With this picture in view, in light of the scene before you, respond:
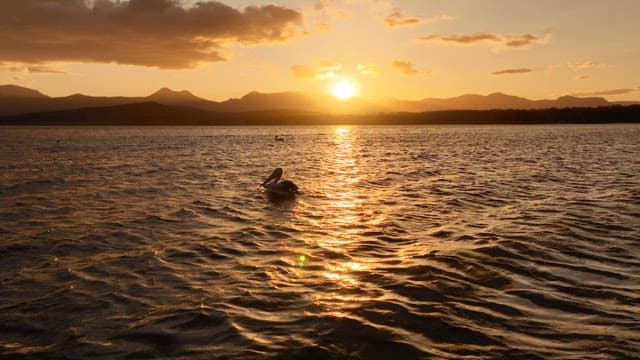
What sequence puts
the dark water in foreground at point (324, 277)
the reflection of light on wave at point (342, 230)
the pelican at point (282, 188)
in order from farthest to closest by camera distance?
the pelican at point (282, 188) → the reflection of light on wave at point (342, 230) → the dark water in foreground at point (324, 277)

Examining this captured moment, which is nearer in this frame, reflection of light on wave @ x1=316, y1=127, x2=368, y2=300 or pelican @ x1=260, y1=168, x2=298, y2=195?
reflection of light on wave @ x1=316, y1=127, x2=368, y2=300

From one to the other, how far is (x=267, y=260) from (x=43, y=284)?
17.4 feet

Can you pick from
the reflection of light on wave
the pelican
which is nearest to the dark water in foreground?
the reflection of light on wave

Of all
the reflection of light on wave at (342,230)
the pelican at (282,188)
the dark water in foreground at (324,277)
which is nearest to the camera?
the dark water in foreground at (324,277)

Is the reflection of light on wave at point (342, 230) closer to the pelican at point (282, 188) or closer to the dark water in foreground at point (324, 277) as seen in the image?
Answer: the dark water in foreground at point (324, 277)

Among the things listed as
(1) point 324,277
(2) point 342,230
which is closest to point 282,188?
(2) point 342,230

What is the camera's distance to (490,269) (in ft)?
39.7

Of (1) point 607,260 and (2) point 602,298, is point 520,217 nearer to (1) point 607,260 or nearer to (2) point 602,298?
(1) point 607,260

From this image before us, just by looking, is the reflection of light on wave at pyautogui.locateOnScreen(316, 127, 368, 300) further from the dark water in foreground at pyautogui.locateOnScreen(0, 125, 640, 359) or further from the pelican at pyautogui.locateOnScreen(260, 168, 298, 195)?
the pelican at pyautogui.locateOnScreen(260, 168, 298, 195)

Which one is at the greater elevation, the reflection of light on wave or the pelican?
the pelican

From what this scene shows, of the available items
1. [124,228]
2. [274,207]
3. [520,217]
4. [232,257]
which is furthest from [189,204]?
[520,217]

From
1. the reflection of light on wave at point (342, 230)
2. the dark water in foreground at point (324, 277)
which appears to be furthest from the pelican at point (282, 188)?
the reflection of light on wave at point (342, 230)

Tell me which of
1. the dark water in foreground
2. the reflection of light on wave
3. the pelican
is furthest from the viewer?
the pelican

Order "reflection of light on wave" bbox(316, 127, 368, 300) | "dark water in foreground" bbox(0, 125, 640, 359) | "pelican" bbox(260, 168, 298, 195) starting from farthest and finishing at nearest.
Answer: "pelican" bbox(260, 168, 298, 195)
"reflection of light on wave" bbox(316, 127, 368, 300)
"dark water in foreground" bbox(0, 125, 640, 359)
